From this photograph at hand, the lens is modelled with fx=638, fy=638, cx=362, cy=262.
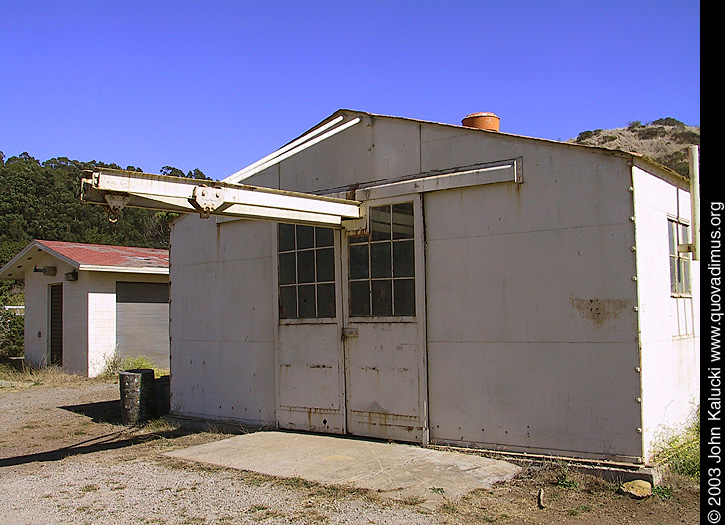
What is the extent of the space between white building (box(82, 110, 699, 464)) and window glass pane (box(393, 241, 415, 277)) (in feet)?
0.09

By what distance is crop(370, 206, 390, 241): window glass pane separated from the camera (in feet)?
24.3

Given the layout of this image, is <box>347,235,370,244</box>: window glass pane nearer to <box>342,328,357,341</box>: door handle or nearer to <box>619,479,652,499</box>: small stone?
<box>342,328,357,341</box>: door handle

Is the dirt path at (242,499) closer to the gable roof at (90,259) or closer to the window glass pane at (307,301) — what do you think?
the window glass pane at (307,301)

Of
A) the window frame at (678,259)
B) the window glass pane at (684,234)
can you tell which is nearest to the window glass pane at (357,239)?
the window frame at (678,259)

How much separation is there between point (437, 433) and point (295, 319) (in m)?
2.34

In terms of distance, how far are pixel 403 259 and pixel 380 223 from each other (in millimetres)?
545

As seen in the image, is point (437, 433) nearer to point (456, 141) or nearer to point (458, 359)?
point (458, 359)

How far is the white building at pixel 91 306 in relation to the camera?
15.8 metres

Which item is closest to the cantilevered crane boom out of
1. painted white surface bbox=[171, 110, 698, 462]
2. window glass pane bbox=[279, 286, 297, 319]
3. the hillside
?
painted white surface bbox=[171, 110, 698, 462]

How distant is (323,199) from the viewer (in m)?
7.12

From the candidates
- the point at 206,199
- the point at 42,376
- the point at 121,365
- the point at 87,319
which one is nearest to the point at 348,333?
the point at 206,199

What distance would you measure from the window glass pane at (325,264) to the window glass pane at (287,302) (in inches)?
18.1

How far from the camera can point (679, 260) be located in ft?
23.2
